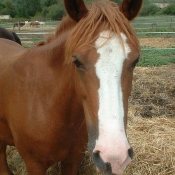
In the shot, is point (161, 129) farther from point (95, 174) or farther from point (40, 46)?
point (40, 46)

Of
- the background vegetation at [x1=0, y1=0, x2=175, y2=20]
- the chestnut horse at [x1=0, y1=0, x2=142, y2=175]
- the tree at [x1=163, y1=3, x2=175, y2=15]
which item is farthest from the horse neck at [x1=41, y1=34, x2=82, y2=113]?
the tree at [x1=163, y1=3, x2=175, y2=15]

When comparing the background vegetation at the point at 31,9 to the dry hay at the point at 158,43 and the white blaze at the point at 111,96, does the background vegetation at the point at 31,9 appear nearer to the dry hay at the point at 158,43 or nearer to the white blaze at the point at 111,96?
the dry hay at the point at 158,43

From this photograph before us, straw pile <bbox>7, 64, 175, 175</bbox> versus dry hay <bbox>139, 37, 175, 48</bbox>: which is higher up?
straw pile <bbox>7, 64, 175, 175</bbox>

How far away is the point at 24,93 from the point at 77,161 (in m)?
0.87

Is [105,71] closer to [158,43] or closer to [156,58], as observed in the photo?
[156,58]

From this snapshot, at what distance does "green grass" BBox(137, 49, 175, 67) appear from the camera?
839 centimetres

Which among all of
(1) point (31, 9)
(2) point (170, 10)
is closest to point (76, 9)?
(2) point (170, 10)

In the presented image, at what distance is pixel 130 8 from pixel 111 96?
2.52ft

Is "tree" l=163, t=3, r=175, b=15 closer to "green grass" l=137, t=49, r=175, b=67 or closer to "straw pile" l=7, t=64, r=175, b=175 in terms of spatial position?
"green grass" l=137, t=49, r=175, b=67

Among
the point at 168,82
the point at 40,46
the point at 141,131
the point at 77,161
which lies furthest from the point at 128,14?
the point at 168,82

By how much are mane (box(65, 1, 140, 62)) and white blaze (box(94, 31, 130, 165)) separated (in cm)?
7

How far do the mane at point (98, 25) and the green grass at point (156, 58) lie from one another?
261 inches

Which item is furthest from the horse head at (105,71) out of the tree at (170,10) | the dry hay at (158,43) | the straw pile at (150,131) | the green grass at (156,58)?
the tree at (170,10)

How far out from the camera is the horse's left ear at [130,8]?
1.93m
